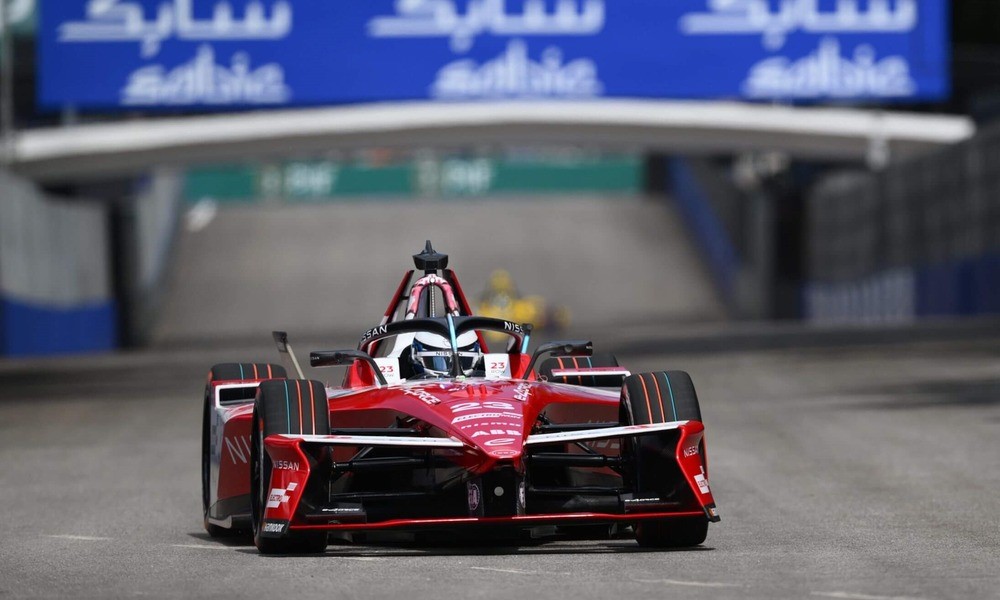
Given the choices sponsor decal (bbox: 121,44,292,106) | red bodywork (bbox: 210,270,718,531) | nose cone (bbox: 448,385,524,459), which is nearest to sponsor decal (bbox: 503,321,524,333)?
red bodywork (bbox: 210,270,718,531)

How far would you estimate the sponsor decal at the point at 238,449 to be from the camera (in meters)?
9.65

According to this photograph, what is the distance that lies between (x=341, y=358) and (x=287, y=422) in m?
0.98

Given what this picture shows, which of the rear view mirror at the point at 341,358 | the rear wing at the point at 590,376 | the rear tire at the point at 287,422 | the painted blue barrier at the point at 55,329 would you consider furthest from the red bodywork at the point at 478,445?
the painted blue barrier at the point at 55,329

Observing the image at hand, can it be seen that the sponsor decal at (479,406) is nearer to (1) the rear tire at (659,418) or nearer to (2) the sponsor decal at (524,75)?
(1) the rear tire at (659,418)

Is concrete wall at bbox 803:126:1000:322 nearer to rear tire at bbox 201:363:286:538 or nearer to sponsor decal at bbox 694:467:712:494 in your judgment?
rear tire at bbox 201:363:286:538

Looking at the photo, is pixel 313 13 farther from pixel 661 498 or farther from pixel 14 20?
pixel 661 498

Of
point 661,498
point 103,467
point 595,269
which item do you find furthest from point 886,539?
point 595,269

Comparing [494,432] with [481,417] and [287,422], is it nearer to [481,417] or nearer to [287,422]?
[481,417]

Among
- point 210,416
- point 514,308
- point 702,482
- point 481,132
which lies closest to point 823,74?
point 481,132

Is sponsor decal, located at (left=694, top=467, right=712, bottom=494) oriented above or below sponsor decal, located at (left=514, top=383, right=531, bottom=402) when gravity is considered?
below

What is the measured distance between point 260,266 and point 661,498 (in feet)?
149

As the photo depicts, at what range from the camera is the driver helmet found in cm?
998

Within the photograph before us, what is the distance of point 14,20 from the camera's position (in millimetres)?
30234

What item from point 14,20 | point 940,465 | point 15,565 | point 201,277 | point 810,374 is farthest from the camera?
point 201,277
